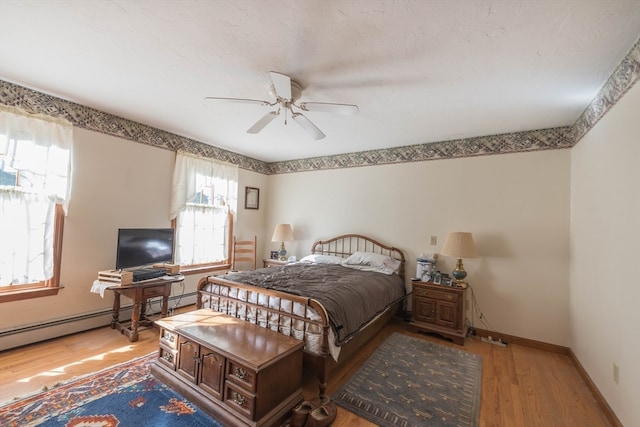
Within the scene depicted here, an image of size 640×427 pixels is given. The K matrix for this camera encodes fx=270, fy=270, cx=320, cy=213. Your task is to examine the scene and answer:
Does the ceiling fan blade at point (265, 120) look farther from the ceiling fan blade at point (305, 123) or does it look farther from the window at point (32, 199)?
the window at point (32, 199)

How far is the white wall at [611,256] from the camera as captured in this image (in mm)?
1797

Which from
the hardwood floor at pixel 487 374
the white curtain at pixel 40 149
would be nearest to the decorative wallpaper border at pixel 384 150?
the white curtain at pixel 40 149

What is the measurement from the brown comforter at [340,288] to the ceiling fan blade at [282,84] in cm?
173

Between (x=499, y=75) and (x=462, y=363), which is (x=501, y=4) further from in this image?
(x=462, y=363)

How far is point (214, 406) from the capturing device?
1.90 metres

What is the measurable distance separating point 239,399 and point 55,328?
2612 millimetres

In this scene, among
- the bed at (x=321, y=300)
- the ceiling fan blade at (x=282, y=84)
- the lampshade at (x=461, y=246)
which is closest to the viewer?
the ceiling fan blade at (x=282, y=84)

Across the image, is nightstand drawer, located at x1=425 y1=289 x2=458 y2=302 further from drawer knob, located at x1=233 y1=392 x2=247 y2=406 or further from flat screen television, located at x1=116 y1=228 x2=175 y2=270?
flat screen television, located at x1=116 y1=228 x2=175 y2=270

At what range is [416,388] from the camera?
2338 millimetres

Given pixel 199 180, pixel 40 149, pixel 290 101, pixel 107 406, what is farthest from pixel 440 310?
pixel 40 149

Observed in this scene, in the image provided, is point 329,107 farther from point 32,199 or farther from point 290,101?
point 32,199

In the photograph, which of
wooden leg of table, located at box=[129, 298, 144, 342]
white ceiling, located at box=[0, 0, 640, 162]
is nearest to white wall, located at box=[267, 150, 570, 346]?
white ceiling, located at box=[0, 0, 640, 162]

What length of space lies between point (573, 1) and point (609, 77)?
116 cm

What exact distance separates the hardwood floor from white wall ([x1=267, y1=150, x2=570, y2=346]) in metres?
0.53
